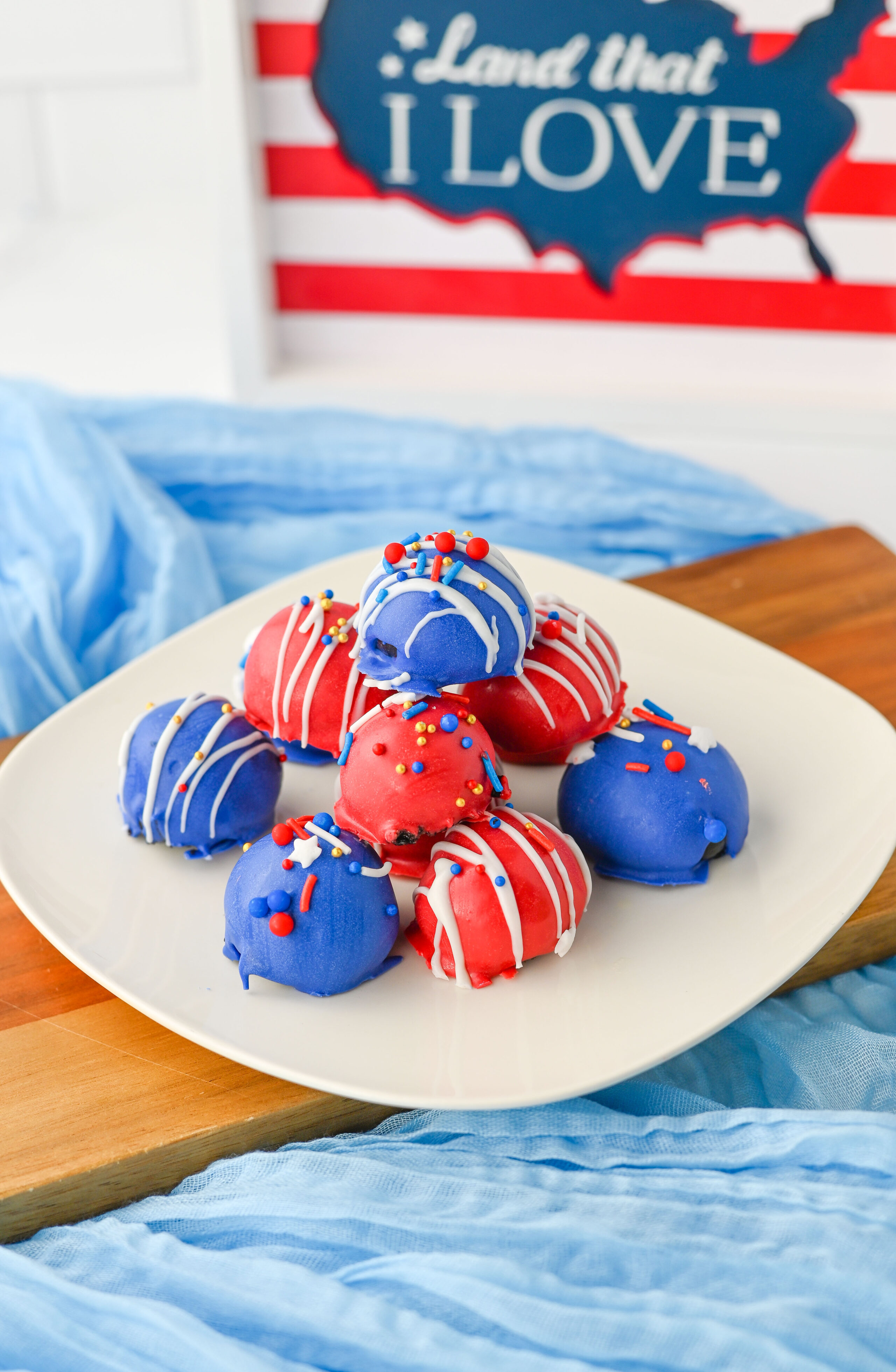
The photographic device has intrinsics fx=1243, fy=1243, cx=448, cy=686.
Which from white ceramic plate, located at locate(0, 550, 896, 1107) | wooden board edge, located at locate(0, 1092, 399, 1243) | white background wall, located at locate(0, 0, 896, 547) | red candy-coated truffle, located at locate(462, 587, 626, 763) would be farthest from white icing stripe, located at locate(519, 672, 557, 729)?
white background wall, located at locate(0, 0, 896, 547)

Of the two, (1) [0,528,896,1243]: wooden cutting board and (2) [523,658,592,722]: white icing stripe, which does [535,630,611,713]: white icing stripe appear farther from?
(1) [0,528,896,1243]: wooden cutting board

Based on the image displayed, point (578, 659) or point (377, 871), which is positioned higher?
point (578, 659)

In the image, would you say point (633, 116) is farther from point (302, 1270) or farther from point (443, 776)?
point (302, 1270)

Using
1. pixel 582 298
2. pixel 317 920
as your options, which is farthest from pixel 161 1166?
pixel 582 298

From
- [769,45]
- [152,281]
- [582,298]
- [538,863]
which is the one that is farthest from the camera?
[152,281]

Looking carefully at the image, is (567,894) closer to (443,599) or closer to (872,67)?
(443,599)

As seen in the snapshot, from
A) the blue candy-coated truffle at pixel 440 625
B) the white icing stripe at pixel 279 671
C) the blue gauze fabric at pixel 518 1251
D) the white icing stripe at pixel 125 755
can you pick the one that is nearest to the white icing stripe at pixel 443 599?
the blue candy-coated truffle at pixel 440 625
